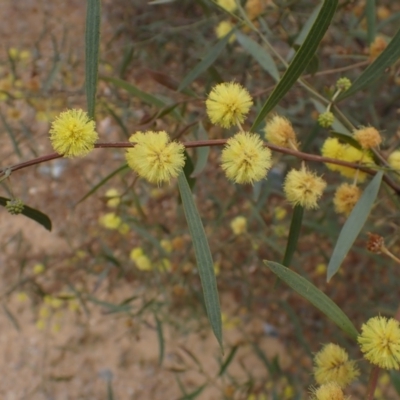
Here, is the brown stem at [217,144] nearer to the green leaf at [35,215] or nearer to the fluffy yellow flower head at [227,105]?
the fluffy yellow flower head at [227,105]

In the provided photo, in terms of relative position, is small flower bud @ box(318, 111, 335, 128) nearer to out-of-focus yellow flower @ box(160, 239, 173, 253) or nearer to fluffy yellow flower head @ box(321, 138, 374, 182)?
fluffy yellow flower head @ box(321, 138, 374, 182)

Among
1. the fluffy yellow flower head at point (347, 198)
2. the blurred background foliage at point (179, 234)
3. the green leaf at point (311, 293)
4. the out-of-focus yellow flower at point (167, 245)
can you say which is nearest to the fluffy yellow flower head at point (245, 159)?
the green leaf at point (311, 293)

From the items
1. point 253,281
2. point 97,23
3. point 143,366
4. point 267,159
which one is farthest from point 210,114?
point 143,366

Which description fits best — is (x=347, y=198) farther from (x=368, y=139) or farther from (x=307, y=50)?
(x=307, y=50)

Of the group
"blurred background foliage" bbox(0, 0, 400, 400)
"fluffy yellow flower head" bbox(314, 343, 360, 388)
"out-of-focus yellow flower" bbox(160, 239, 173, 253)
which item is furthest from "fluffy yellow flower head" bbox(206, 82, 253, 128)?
"out-of-focus yellow flower" bbox(160, 239, 173, 253)

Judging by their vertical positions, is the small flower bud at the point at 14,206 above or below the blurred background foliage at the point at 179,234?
below

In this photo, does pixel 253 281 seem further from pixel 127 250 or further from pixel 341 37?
pixel 341 37
